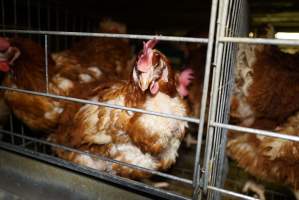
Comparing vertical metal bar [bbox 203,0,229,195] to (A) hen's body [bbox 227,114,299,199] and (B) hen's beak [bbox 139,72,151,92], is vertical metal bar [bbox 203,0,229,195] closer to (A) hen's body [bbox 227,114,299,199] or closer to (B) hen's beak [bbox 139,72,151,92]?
(B) hen's beak [bbox 139,72,151,92]

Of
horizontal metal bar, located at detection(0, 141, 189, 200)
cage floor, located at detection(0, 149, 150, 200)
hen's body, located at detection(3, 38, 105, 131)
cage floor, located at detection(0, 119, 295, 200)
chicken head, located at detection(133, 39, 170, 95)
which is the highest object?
chicken head, located at detection(133, 39, 170, 95)

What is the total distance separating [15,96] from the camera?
1631mm

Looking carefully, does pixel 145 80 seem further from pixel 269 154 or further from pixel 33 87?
pixel 33 87

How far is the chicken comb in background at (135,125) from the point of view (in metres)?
1.16

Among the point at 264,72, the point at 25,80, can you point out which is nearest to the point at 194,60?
the point at 264,72

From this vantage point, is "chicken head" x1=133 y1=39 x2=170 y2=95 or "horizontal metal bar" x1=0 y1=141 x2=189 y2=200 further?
"chicken head" x1=133 y1=39 x2=170 y2=95

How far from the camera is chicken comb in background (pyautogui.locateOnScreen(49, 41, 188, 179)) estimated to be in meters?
1.16

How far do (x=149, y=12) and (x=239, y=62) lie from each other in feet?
4.38

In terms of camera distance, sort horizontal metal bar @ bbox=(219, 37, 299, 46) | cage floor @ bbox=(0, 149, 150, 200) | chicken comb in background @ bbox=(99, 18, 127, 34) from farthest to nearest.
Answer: chicken comb in background @ bbox=(99, 18, 127, 34)
cage floor @ bbox=(0, 149, 150, 200)
horizontal metal bar @ bbox=(219, 37, 299, 46)

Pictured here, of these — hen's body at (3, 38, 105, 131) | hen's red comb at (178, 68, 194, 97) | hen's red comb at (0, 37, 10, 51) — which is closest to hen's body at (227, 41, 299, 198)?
hen's red comb at (178, 68, 194, 97)

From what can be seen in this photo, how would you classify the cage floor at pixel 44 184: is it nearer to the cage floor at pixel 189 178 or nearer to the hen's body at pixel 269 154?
the cage floor at pixel 189 178

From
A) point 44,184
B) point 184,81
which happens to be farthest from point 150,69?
point 184,81

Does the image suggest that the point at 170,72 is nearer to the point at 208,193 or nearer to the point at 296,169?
the point at 208,193

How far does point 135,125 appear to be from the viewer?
117cm
